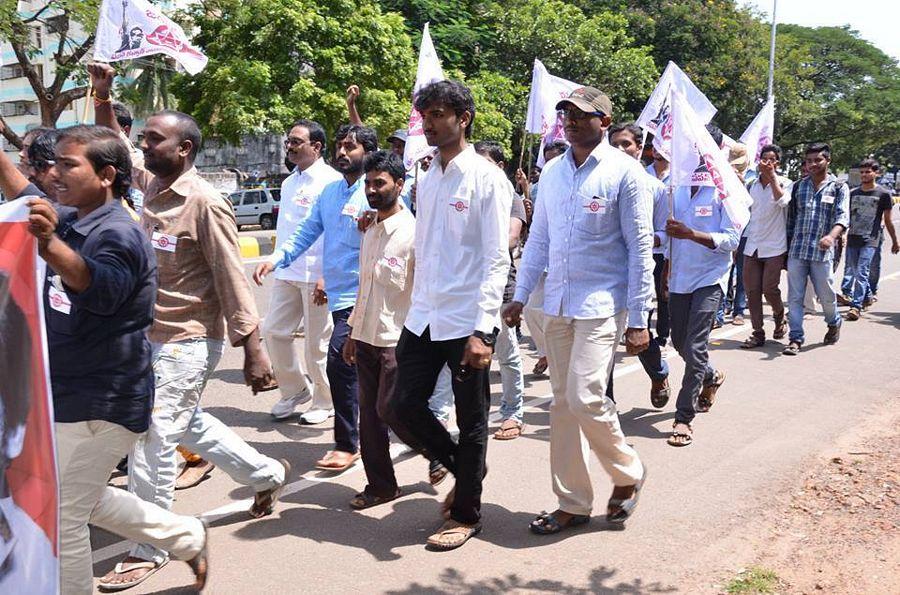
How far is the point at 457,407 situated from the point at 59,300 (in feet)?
6.05

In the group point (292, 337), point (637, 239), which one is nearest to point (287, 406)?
point (292, 337)

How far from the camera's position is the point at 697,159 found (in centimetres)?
582

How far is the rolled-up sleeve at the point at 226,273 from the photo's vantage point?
3941 mm

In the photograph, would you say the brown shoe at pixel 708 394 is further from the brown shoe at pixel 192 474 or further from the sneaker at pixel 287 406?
the brown shoe at pixel 192 474

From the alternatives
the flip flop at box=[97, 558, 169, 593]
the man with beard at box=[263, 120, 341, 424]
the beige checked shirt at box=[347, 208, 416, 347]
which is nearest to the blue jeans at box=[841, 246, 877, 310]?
the man with beard at box=[263, 120, 341, 424]

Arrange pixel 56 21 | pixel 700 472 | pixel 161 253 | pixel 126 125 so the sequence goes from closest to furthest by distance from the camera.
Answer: pixel 161 253
pixel 700 472
pixel 126 125
pixel 56 21

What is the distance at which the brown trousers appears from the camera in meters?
9.58

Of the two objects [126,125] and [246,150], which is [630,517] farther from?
[246,150]

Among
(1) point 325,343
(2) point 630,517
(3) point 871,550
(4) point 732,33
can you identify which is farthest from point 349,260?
(4) point 732,33

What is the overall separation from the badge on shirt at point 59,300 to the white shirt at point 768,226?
784cm

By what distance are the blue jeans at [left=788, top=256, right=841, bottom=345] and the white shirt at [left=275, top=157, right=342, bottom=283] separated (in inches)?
202

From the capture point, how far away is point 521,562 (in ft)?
13.3

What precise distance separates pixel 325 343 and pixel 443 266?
235 cm

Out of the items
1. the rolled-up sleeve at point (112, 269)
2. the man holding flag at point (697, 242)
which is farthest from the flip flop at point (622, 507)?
the rolled-up sleeve at point (112, 269)
